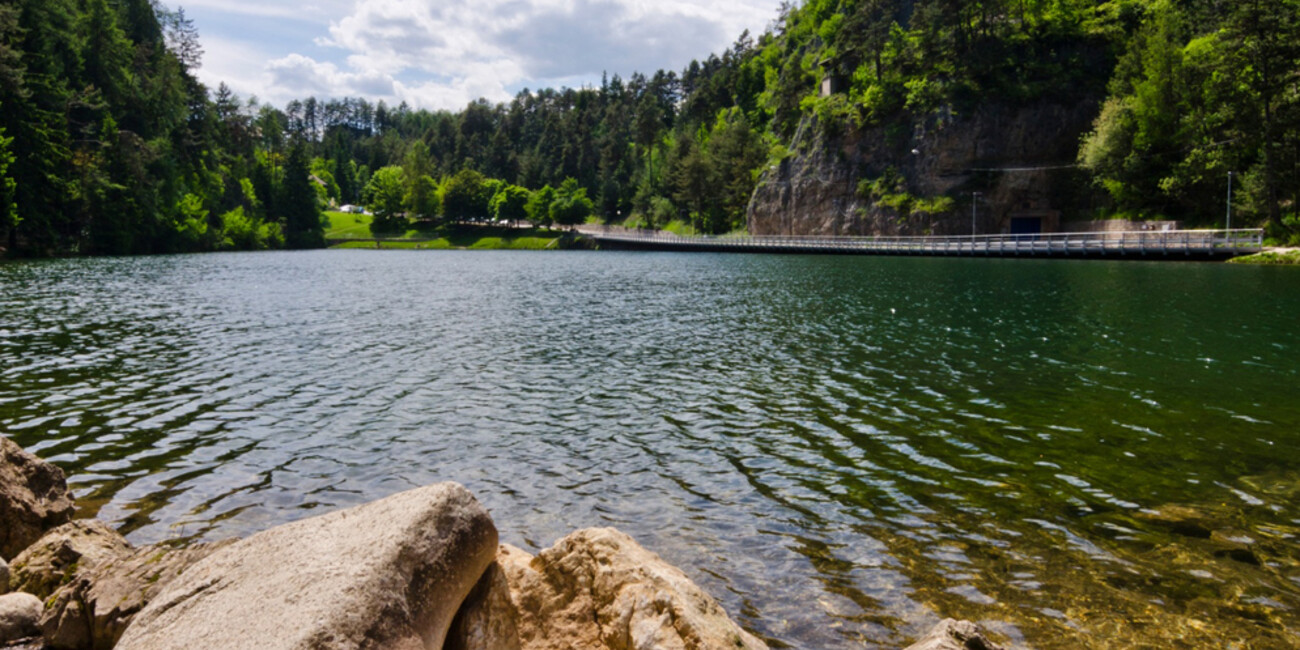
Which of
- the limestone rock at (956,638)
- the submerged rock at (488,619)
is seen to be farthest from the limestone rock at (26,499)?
the limestone rock at (956,638)

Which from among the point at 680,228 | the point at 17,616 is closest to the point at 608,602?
the point at 17,616

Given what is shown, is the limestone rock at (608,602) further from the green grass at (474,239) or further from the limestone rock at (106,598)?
the green grass at (474,239)

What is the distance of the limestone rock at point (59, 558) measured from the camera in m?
7.21

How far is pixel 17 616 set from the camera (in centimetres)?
649

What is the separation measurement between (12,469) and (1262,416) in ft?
68.8

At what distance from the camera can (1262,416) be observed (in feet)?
50.4

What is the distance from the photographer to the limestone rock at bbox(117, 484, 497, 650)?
175 inches

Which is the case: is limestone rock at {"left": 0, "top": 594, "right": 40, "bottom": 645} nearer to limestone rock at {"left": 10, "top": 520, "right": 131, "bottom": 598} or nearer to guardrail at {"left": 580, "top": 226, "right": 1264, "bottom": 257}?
limestone rock at {"left": 10, "top": 520, "right": 131, "bottom": 598}

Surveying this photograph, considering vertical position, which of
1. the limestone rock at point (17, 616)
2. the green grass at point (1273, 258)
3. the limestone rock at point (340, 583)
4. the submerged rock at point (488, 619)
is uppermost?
the green grass at point (1273, 258)

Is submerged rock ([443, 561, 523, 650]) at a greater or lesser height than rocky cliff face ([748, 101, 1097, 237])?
lesser

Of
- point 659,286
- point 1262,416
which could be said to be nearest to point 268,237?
point 659,286

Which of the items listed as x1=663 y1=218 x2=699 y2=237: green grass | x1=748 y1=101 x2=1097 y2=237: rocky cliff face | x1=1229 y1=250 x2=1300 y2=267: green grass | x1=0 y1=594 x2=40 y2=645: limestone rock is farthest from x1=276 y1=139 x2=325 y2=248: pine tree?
x1=0 y1=594 x2=40 y2=645: limestone rock

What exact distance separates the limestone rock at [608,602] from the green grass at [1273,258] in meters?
69.6

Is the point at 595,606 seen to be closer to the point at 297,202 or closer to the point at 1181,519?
the point at 1181,519
